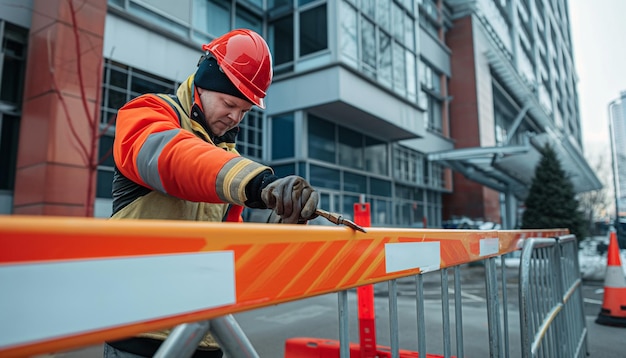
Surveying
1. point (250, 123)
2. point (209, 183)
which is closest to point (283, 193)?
point (209, 183)

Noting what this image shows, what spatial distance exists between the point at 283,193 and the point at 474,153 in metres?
17.7

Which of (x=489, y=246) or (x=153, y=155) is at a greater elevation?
Answer: (x=153, y=155)

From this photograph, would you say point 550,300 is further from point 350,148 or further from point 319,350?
point 350,148

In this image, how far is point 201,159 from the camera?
1.18m

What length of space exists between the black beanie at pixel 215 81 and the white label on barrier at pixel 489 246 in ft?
4.50

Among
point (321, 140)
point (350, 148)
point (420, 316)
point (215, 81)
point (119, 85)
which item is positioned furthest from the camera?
point (350, 148)

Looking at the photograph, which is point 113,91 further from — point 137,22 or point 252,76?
point 252,76

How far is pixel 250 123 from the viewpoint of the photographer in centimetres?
1408

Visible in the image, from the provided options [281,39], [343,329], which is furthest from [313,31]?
[343,329]

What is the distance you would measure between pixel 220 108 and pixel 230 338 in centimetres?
109

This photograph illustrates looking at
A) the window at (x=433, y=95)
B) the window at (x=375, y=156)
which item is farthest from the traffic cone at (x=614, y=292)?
the window at (x=433, y=95)

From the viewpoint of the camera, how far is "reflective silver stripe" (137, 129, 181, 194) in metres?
1.22

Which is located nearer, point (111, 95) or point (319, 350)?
point (319, 350)

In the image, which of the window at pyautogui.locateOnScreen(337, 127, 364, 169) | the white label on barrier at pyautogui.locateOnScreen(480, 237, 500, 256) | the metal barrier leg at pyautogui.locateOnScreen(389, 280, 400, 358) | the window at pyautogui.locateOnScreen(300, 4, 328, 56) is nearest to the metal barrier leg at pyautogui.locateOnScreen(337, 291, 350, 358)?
the metal barrier leg at pyautogui.locateOnScreen(389, 280, 400, 358)
